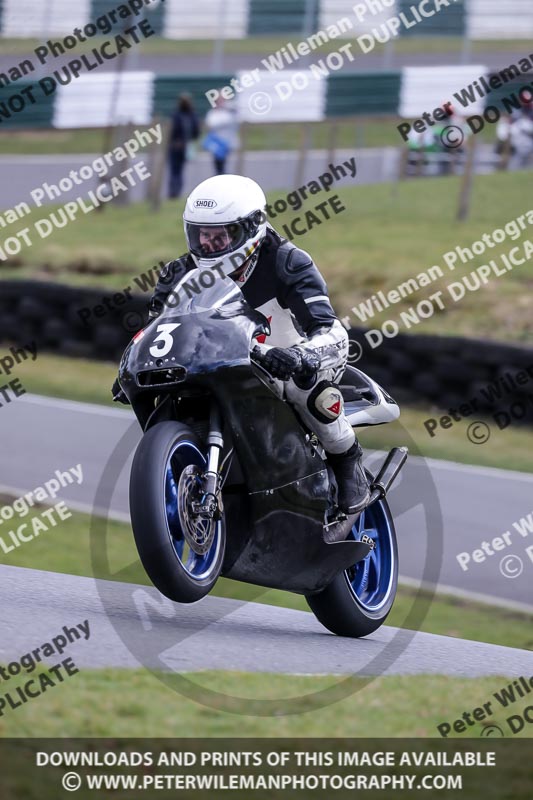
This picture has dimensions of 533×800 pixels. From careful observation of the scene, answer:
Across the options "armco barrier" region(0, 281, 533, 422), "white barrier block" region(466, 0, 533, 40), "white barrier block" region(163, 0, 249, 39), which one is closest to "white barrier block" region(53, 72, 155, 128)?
"white barrier block" region(163, 0, 249, 39)

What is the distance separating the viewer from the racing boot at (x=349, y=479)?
218 inches

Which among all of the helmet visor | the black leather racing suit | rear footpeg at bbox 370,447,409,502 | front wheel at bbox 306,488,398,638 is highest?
the helmet visor

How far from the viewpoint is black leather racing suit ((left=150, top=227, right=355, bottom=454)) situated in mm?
5242

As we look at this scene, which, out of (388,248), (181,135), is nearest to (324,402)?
(388,248)

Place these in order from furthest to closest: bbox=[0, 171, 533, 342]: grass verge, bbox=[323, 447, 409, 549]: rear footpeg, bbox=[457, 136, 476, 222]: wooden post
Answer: bbox=[457, 136, 476, 222]: wooden post → bbox=[0, 171, 533, 342]: grass verge → bbox=[323, 447, 409, 549]: rear footpeg

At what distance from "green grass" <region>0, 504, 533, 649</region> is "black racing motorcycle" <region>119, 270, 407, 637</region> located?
2.05 meters

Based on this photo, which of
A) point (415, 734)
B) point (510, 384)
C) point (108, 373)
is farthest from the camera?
point (108, 373)

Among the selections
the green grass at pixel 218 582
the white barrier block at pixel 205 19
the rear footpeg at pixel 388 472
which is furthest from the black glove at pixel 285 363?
the white barrier block at pixel 205 19

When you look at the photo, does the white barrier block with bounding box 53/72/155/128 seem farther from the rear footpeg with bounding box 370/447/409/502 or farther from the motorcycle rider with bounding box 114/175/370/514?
the motorcycle rider with bounding box 114/175/370/514

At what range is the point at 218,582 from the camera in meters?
8.52
